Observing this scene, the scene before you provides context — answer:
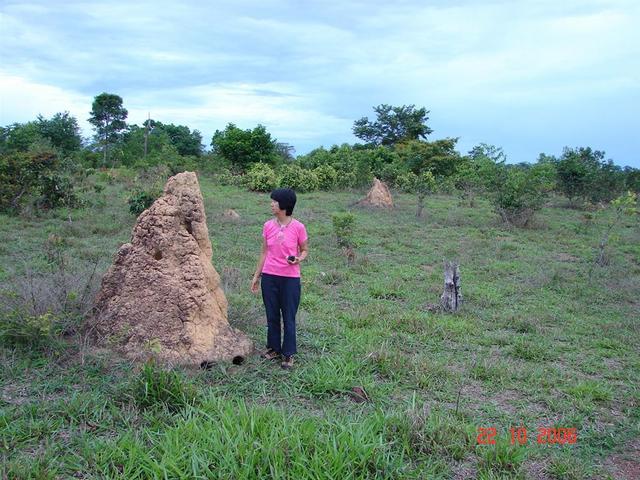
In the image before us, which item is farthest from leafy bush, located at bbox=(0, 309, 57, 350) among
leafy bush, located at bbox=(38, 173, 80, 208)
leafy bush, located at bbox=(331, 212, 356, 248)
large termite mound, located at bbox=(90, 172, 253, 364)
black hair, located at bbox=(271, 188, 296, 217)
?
leafy bush, located at bbox=(38, 173, 80, 208)

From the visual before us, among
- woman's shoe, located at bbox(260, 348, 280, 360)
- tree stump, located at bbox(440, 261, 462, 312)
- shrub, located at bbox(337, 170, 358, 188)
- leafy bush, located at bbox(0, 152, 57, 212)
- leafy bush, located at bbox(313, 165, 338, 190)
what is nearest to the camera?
woman's shoe, located at bbox(260, 348, 280, 360)

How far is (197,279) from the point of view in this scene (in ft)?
14.5

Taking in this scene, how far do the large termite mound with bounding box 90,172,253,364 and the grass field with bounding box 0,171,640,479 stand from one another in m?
0.20

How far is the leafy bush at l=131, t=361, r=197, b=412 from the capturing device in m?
3.42

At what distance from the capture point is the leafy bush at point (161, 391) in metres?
3.42

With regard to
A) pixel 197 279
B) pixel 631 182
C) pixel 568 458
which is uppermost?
pixel 631 182

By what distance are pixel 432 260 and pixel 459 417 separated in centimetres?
623

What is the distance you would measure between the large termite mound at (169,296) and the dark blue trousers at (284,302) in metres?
0.36

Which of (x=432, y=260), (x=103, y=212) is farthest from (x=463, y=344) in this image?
(x=103, y=212)

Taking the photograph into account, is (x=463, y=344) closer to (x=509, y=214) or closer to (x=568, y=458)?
(x=568, y=458)

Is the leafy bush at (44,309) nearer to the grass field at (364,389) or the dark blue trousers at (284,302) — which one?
the grass field at (364,389)

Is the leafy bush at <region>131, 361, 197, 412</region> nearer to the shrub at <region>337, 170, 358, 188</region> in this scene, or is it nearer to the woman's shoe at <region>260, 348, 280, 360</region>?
the woman's shoe at <region>260, 348, 280, 360</region>

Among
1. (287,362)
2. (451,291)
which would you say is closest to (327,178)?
(451,291)

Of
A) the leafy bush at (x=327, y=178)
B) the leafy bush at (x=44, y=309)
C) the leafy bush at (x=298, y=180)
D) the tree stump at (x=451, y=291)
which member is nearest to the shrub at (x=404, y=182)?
the leafy bush at (x=327, y=178)
